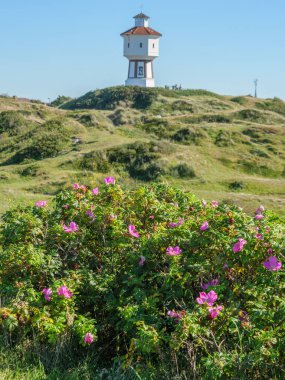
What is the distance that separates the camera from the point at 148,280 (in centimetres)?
624

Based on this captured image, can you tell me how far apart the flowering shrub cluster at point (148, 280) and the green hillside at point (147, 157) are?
10.9m

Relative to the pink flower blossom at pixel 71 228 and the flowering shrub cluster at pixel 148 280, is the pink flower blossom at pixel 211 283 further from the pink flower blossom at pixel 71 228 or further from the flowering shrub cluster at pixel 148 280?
the pink flower blossom at pixel 71 228

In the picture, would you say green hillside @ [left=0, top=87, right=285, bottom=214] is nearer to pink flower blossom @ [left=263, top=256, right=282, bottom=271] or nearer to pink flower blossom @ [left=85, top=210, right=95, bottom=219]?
pink flower blossom @ [left=85, top=210, right=95, bottom=219]

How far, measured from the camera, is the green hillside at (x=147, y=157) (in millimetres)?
23219

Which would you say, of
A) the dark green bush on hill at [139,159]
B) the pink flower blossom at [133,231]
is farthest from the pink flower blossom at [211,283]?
the dark green bush on hill at [139,159]

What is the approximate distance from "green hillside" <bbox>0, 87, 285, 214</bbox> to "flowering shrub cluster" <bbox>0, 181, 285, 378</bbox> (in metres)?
10.9

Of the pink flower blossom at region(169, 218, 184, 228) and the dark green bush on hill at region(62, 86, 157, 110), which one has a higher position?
the dark green bush on hill at region(62, 86, 157, 110)

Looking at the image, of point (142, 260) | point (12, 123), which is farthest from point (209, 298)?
point (12, 123)

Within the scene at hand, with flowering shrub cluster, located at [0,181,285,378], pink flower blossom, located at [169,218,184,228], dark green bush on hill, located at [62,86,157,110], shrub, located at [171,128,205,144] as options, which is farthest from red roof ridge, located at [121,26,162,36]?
pink flower blossom, located at [169,218,184,228]

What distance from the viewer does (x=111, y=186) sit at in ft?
23.9

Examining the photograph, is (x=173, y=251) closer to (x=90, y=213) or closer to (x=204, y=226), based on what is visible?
(x=204, y=226)

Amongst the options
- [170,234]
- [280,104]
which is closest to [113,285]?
[170,234]

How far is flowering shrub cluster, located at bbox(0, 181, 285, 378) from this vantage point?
5.06 meters

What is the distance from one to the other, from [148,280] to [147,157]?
2028cm
